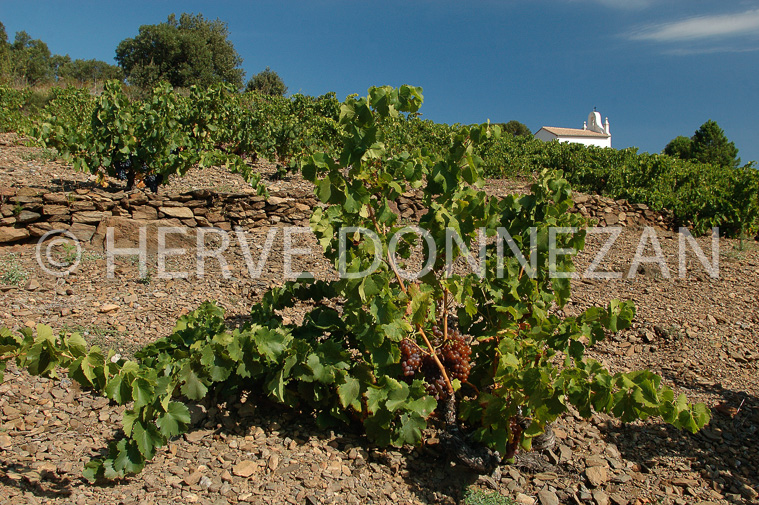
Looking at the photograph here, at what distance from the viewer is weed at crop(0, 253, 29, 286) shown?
15.2 feet

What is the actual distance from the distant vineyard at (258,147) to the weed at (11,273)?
1800 millimetres

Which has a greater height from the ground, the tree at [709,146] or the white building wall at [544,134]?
the white building wall at [544,134]

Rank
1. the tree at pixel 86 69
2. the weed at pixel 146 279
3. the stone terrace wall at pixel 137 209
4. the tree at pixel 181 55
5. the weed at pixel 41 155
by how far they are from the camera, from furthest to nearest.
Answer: the tree at pixel 86 69, the tree at pixel 181 55, the weed at pixel 41 155, the stone terrace wall at pixel 137 209, the weed at pixel 146 279

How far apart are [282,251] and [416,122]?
999cm

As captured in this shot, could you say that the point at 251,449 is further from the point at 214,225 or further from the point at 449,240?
the point at 214,225

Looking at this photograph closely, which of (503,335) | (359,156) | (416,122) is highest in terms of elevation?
(416,122)

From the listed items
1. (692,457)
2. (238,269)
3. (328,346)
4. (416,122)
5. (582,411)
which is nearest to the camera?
(582,411)

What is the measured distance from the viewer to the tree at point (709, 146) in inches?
1328

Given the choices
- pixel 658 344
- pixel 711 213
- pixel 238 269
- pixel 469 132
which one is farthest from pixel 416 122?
pixel 469 132

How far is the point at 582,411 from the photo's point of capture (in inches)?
91.5

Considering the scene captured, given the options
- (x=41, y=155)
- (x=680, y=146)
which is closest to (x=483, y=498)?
(x=41, y=155)

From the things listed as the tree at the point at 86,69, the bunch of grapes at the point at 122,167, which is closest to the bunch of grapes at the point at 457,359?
the bunch of grapes at the point at 122,167

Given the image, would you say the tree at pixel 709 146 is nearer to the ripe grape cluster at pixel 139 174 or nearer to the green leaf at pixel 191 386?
the ripe grape cluster at pixel 139 174

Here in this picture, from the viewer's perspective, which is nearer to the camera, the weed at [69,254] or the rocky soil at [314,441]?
the rocky soil at [314,441]
